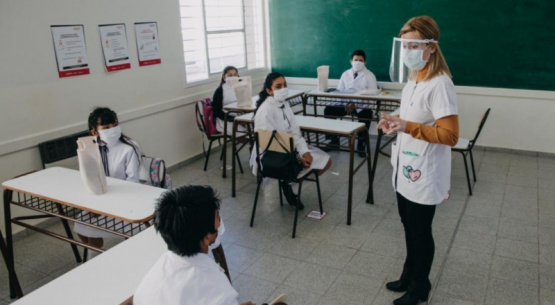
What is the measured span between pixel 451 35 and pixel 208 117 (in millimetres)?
2897

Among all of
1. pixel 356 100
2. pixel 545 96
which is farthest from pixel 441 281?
pixel 545 96

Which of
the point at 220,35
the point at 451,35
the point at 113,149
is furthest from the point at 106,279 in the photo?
the point at 451,35

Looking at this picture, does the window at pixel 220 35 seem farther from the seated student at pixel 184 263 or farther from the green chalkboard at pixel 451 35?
the seated student at pixel 184 263

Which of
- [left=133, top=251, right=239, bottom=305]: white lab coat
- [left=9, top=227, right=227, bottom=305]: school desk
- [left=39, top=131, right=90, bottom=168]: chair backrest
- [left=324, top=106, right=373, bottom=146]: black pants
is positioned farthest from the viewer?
[left=324, top=106, right=373, bottom=146]: black pants

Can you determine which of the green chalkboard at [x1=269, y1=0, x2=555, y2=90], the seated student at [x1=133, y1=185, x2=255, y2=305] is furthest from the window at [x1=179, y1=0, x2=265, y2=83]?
the seated student at [x1=133, y1=185, x2=255, y2=305]

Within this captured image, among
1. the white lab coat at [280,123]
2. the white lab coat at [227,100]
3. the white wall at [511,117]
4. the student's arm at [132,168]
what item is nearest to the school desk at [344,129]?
the white lab coat at [280,123]

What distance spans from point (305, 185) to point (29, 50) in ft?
8.47

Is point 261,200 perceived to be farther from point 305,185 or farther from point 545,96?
point 545,96

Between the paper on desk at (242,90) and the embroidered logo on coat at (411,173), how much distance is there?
2.52m

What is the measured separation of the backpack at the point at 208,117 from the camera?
4.61 m

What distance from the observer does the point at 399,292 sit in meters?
2.53

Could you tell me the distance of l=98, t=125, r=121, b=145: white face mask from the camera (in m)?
2.59

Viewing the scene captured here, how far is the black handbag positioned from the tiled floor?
46 cm

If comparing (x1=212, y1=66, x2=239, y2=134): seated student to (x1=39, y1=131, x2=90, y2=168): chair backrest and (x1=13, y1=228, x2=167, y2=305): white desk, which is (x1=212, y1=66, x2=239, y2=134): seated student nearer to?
(x1=39, y1=131, x2=90, y2=168): chair backrest
